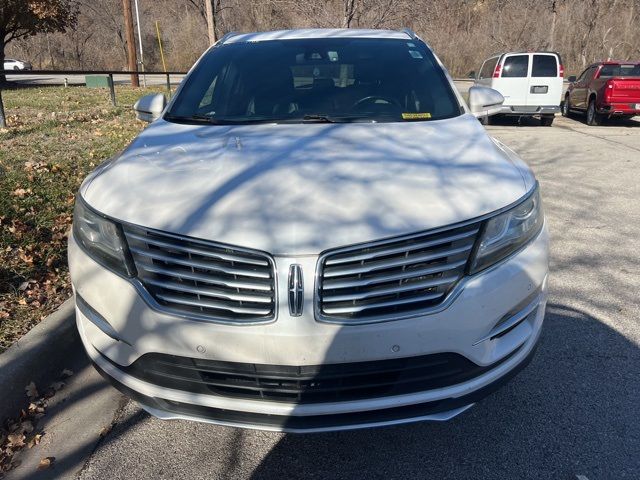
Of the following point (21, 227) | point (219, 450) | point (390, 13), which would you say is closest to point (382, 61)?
point (219, 450)

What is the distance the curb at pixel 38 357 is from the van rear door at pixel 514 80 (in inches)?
526

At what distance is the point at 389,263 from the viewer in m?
2.00

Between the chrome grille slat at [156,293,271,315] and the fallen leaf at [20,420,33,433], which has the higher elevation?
the chrome grille slat at [156,293,271,315]

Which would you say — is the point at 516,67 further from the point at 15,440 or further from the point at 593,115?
the point at 15,440

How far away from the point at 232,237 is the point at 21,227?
3180 millimetres

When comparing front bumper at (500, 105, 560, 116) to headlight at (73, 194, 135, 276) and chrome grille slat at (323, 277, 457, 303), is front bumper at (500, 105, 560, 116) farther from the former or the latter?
headlight at (73, 194, 135, 276)

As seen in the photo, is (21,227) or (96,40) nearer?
(21,227)

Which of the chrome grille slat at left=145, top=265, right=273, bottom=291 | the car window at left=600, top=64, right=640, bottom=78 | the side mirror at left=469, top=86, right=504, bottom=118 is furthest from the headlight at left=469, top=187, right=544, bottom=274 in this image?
the car window at left=600, top=64, right=640, bottom=78

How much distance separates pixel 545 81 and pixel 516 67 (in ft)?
2.86

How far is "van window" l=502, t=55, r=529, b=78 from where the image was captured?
14.5 m

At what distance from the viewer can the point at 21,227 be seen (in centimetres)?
441

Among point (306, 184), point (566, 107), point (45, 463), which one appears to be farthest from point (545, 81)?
point (45, 463)

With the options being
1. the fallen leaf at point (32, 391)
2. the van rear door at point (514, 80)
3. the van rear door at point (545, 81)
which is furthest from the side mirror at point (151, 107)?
the van rear door at point (545, 81)

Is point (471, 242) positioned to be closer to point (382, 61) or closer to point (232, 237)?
point (232, 237)
